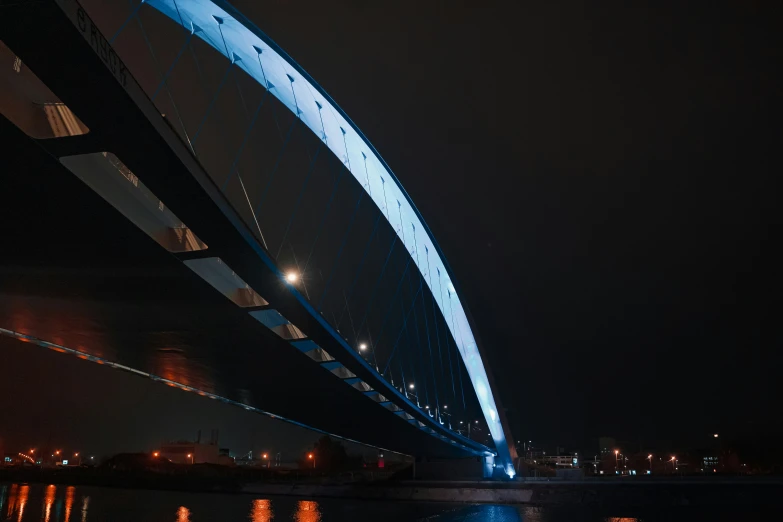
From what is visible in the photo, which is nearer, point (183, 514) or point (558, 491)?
point (183, 514)

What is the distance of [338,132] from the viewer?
21.9m

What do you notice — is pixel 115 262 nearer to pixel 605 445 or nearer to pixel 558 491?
pixel 558 491

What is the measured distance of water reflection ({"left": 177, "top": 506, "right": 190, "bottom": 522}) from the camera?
2326 cm

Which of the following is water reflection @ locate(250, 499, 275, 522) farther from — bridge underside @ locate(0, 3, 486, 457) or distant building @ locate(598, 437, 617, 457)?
distant building @ locate(598, 437, 617, 457)

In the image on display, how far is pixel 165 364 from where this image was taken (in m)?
17.1

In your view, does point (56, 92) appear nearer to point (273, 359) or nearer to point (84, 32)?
point (84, 32)

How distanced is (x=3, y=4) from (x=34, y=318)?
9.23 metres

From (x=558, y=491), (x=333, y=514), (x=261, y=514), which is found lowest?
(x=333, y=514)

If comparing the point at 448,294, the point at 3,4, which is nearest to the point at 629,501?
the point at 448,294

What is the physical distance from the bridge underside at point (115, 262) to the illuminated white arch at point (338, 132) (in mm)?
4527

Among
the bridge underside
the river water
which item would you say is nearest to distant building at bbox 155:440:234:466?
the river water

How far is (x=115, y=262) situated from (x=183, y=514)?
1990 cm

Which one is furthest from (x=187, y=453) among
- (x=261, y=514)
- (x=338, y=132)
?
(x=338, y=132)

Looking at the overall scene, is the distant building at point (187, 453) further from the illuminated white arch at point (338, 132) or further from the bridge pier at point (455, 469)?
the illuminated white arch at point (338, 132)
